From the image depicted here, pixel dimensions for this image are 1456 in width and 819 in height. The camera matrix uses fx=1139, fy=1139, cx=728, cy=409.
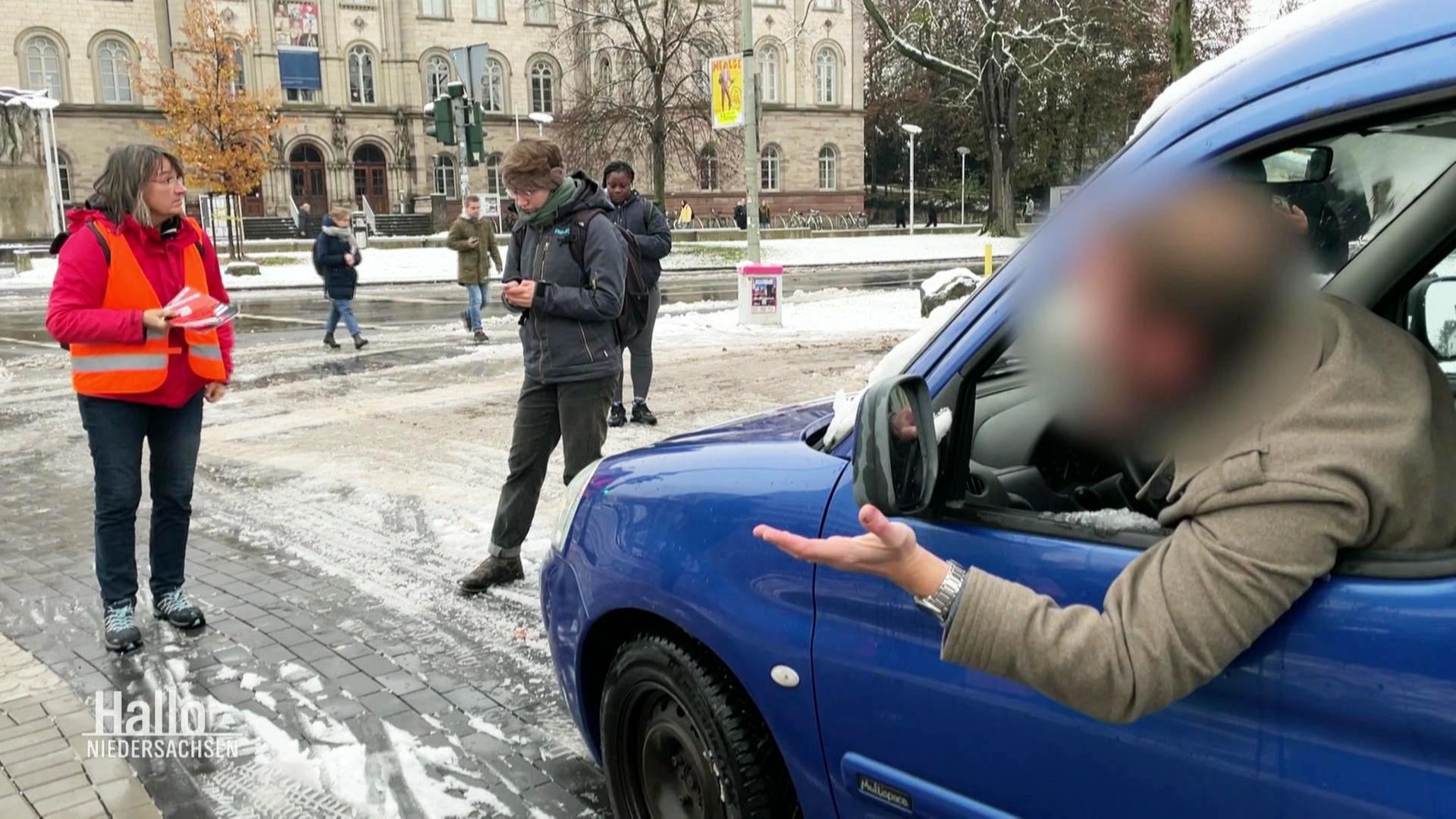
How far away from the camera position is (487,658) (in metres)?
4.48

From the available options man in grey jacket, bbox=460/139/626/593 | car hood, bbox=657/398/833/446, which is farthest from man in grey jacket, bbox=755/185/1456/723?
man in grey jacket, bbox=460/139/626/593

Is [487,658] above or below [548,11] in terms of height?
below

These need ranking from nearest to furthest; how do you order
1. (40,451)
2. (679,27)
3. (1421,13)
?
(1421,13) → (40,451) → (679,27)

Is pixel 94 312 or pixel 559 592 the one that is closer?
pixel 559 592

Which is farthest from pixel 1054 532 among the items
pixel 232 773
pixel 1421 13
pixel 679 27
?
pixel 679 27

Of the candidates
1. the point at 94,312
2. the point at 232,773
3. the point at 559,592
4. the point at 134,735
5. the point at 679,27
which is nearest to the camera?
the point at 559,592

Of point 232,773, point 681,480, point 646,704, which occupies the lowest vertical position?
point 232,773

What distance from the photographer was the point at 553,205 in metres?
4.93

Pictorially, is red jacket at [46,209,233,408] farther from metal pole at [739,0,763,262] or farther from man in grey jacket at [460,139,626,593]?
metal pole at [739,0,763,262]

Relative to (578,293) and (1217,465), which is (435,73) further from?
(1217,465)

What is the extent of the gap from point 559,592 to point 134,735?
73.4 inches

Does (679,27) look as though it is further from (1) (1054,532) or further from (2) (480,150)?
(1) (1054,532)

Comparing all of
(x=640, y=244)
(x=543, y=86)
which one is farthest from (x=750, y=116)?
(x=543, y=86)

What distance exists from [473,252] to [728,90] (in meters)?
6.31
